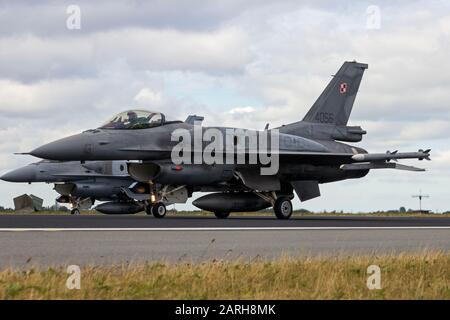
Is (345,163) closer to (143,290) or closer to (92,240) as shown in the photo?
(92,240)

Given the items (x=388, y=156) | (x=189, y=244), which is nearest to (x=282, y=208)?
(x=388, y=156)

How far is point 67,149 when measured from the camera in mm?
22078

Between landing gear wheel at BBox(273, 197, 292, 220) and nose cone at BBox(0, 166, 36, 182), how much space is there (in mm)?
18301

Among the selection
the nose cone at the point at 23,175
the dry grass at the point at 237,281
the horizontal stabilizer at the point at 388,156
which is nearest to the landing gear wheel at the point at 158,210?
the horizontal stabilizer at the point at 388,156

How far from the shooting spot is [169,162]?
23.5 metres

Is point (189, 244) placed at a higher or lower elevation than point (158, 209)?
lower

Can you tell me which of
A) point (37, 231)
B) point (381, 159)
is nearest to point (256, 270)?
point (37, 231)

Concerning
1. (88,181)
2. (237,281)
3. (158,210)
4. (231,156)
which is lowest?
(237,281)

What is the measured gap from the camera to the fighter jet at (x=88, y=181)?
35375 millimetres

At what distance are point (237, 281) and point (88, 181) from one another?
2962 centimetres

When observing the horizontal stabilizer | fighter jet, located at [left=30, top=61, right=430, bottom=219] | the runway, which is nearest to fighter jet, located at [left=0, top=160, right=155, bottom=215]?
fighter jet, located at [left=30, top=61, right=430, bottom=219]

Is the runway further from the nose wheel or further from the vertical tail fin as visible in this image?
the vertical tail fin

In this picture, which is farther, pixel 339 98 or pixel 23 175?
pixel 23 175

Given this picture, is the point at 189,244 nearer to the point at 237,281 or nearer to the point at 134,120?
the point at 237,281
